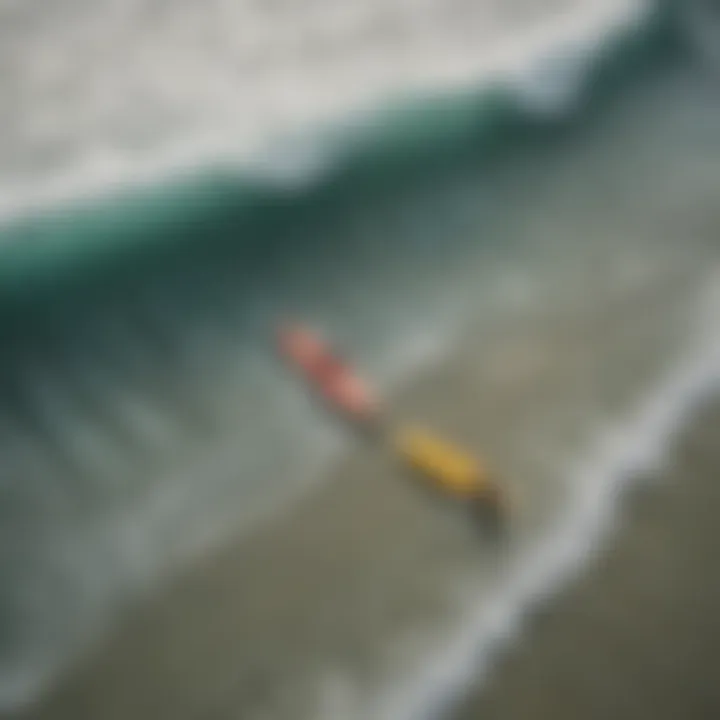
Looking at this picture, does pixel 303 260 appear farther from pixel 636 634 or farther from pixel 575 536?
pixel 636 634

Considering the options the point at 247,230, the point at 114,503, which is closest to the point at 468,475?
the point at 114,503

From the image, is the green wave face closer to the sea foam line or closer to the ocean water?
the ocean water

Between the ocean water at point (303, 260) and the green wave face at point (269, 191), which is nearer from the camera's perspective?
the ocean water at point (303, 260)

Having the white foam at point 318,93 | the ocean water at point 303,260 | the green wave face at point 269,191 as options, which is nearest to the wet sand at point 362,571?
the ocean water at point 303,260

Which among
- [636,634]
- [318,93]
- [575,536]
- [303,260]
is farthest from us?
[318,93]

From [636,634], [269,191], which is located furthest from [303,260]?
[636,634]

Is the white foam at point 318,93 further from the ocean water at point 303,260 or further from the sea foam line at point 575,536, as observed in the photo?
the sea foam line at point 575,536
